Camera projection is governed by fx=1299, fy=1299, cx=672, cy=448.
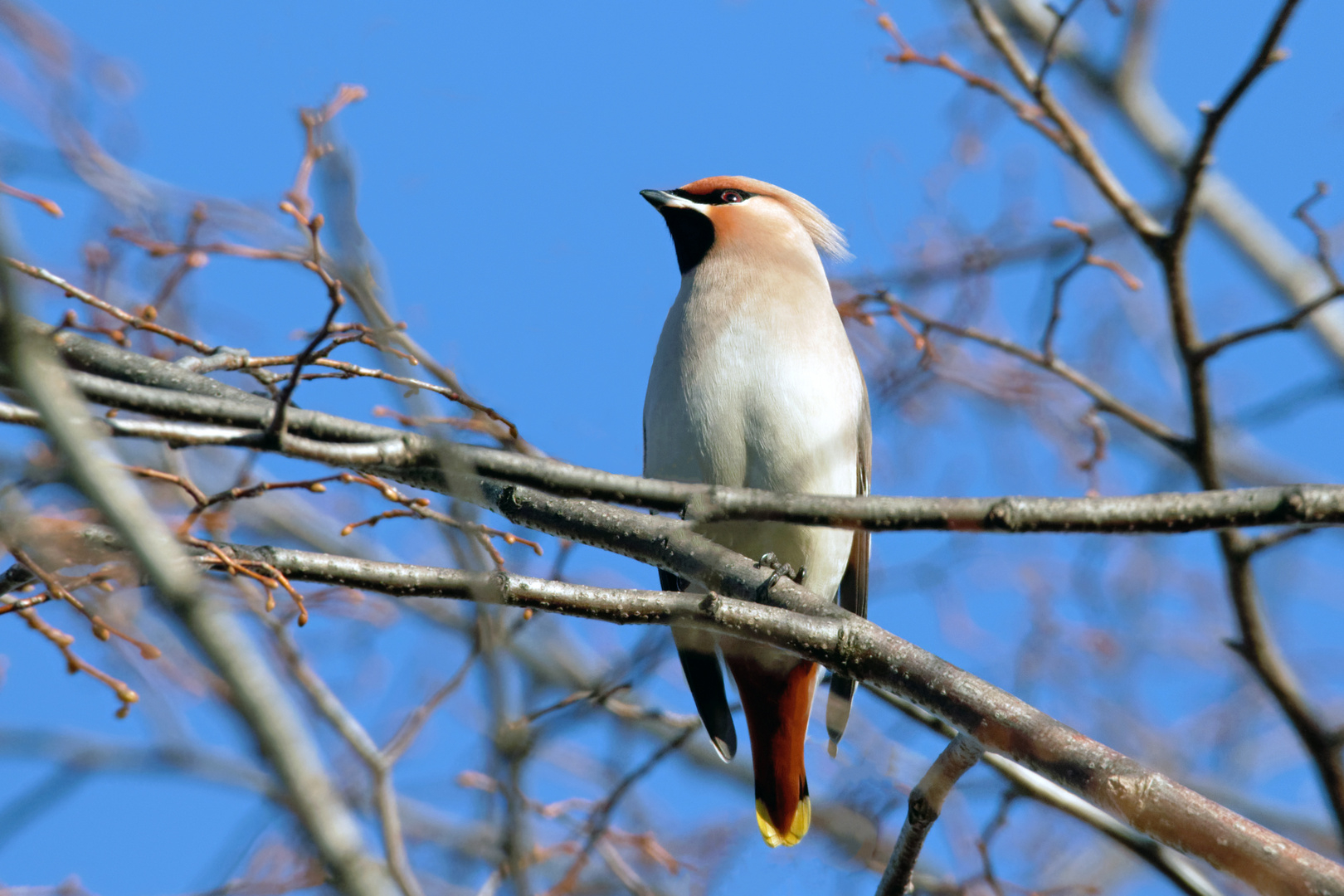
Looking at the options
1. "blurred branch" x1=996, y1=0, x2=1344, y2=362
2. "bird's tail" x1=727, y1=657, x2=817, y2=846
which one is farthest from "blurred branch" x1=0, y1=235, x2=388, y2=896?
"blurred branch" x1=996, y1=0, x2=1344, y2=362

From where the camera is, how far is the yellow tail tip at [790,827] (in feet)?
13.6

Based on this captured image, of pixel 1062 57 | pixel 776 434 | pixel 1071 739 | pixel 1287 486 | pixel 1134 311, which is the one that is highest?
pixel 1062 57

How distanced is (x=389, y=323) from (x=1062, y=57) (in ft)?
20.2

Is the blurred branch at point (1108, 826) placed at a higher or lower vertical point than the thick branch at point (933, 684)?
higher

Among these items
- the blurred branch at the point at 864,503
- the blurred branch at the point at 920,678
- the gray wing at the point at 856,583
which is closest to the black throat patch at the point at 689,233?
the gray wing at the point at 856,583

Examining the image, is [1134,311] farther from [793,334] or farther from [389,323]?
[389,323]

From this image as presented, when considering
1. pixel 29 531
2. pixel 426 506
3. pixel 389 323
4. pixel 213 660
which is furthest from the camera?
pixel 426 506

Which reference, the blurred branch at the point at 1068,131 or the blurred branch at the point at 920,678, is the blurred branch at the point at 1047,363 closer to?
the blurred branch at the point at 1068,131

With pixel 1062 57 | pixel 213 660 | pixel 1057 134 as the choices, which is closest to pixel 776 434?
pixel 1057 134

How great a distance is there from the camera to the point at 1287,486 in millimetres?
2150

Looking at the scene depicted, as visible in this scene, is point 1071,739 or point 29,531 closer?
point 29,531

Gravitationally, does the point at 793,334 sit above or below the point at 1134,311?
below

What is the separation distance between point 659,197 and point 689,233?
0.88ft

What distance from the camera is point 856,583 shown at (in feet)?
16.0
